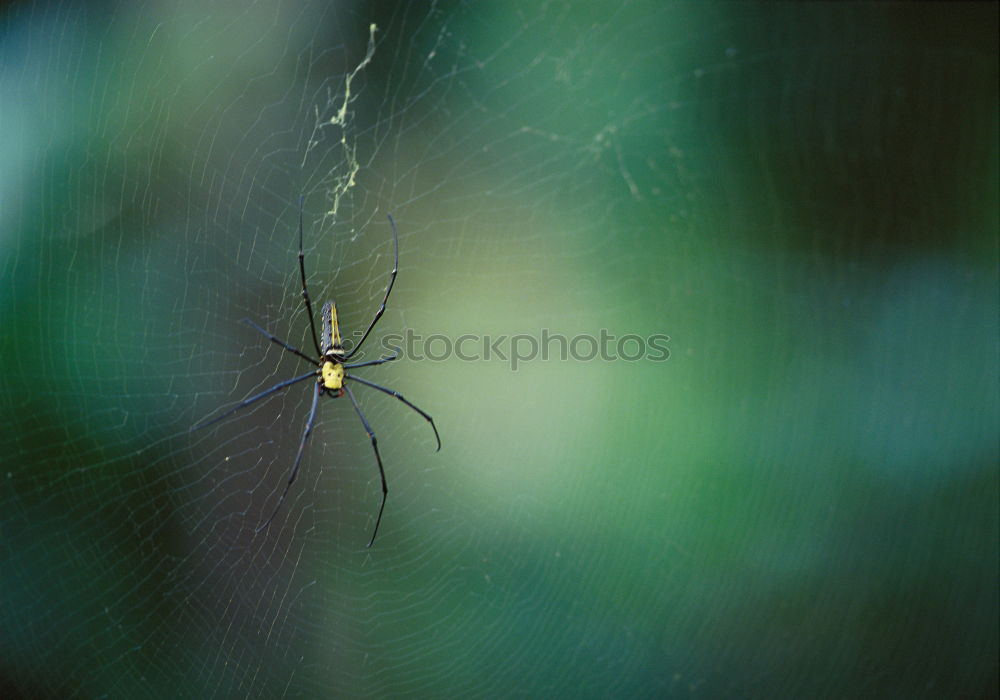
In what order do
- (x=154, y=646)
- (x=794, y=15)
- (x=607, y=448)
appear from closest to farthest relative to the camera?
(x=794, y=15) < (x=154, y=646) < (x=607, y=448)

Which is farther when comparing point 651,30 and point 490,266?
point 490,266

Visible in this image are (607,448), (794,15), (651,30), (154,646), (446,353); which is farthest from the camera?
(446,353)

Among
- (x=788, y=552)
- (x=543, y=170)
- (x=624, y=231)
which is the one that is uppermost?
(x=543, y=170)

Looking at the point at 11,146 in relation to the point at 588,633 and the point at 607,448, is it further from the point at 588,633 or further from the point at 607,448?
the point at 588,633

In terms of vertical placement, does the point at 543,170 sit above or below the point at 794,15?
below

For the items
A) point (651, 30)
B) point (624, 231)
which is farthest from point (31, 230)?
point (651, 30)

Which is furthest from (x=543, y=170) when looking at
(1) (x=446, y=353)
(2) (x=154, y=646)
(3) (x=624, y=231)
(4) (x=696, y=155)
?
(2) (x=154, y=646)
